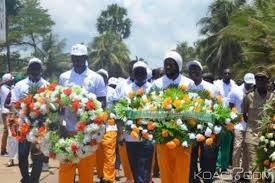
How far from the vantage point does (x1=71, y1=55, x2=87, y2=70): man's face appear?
8.07 meters

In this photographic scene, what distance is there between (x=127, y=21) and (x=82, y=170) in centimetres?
7994

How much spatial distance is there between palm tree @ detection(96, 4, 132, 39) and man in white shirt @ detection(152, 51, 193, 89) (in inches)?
3006

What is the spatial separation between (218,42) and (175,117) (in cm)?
3751

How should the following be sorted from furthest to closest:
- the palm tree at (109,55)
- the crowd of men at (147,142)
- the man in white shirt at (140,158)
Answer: the palm tree at (109,55), the man in white shirt at (140,158), the crowd of men at (147,142)

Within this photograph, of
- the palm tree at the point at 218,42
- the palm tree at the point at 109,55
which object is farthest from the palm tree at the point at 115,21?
the palm tree at the point at 218,42

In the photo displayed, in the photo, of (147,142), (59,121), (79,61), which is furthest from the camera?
(79,61)

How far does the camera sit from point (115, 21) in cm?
8544

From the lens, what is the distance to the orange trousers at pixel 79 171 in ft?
24.3

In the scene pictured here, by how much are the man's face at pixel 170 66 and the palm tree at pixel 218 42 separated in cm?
3365

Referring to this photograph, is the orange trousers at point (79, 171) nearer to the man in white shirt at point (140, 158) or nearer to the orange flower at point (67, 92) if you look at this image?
the orange flower at point (67, 92)

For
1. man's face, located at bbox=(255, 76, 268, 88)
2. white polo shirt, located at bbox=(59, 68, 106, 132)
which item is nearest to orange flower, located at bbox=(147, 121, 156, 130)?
white polo shirt, located at bbox=(59, 68, 106, 132)

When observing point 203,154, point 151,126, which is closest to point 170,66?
point 151,126

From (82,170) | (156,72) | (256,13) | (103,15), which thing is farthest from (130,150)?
(103,15)

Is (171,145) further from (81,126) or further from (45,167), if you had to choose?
(45,167)
